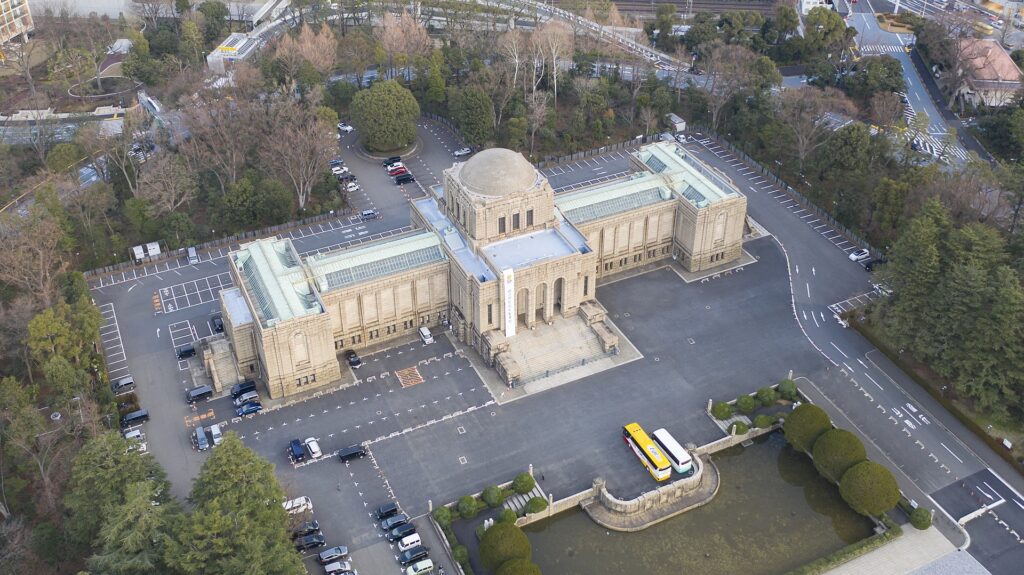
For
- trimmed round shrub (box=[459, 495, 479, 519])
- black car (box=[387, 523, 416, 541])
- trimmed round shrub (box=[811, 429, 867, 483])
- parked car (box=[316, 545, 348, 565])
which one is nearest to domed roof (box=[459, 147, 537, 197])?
trimmed round shrub (box=[459, 495, 479, 519])

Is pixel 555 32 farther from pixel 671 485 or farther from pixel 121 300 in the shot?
pixel 671 485

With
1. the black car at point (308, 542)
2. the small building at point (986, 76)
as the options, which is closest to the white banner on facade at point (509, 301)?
the black car at point (308, 542)

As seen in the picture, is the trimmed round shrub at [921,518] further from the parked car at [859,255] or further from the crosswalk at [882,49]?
the crosswalk at [882,49]

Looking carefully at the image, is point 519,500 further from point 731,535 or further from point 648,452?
point 731,535

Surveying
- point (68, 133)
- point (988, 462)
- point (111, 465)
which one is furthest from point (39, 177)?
point (988, 462)

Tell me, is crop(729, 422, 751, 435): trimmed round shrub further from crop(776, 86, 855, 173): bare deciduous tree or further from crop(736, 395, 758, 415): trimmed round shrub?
crop(776, 86, 855, 173): bare deciduous tree
